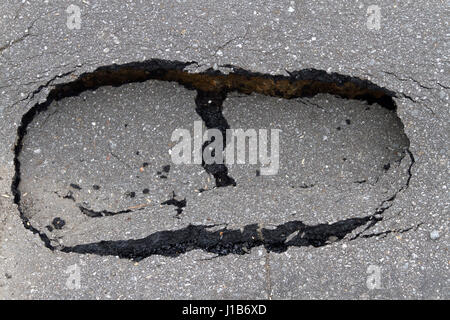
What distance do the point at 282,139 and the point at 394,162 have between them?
2.20 feet

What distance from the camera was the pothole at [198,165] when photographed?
3.03 metres

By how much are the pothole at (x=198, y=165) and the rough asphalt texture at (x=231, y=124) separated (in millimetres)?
13

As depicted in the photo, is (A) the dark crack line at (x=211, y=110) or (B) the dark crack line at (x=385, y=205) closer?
(B) the dark crack line at (x=385, y=205)

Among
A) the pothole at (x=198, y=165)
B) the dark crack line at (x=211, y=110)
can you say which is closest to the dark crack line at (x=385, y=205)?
the pothole at (x=198, y=165)

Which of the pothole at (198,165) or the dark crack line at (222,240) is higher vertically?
the pothole at (198,165)

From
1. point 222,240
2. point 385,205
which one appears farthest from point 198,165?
point 385,205

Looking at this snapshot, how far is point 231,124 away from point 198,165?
336 mm

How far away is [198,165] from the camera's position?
10.7ft

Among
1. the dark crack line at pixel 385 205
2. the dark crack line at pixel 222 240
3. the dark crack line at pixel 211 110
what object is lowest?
the dark crack line at pixel 222 240

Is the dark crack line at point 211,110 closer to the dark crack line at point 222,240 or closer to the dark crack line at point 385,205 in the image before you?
the dark crack line at point 222,240

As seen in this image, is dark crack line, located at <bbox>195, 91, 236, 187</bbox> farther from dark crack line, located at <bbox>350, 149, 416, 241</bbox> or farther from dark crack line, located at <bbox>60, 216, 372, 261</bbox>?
dark crack line, located at <bbox>350, 149, 416, 241</bbox>

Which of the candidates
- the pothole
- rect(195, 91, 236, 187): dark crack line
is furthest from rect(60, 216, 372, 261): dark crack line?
rect(195, 91, 236, 187): dark crack line

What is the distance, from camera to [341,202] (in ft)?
10.1

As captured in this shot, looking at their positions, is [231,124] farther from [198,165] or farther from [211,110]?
[198,165]
